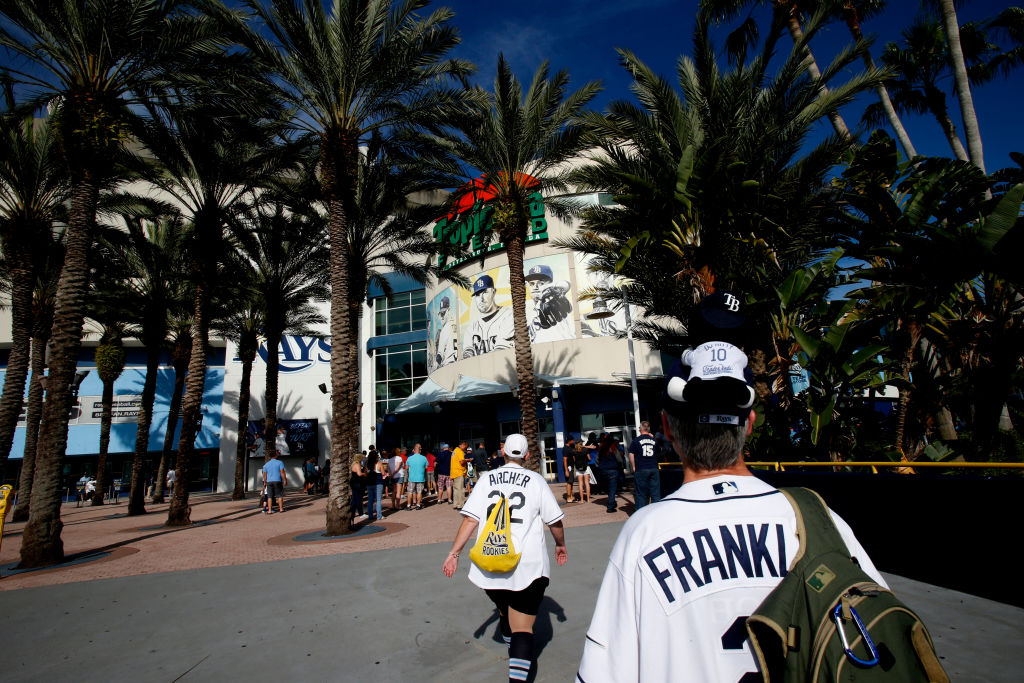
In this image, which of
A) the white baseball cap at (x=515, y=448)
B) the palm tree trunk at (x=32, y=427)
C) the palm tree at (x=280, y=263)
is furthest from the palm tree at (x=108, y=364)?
the white baseball cap at (x=515, y=448)

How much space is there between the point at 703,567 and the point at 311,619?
544cm

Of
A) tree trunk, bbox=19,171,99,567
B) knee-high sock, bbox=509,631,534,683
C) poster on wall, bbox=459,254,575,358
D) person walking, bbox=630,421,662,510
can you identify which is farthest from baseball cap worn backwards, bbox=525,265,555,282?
knee-high sock, bbox=509,631,534,683

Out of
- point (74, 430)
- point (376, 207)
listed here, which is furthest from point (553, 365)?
point (74, 430)

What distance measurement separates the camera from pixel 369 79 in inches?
485

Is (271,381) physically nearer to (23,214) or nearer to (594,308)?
(23,214)

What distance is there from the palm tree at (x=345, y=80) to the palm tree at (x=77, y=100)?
196 cm

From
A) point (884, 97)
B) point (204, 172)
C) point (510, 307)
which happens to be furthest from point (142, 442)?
point (884, 97)

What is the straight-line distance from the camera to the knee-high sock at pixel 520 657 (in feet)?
11.5

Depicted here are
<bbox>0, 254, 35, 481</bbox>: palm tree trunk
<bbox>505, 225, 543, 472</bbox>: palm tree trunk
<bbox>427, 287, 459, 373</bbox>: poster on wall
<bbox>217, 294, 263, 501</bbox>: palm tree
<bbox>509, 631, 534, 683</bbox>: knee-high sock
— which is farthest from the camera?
<bbox>427, 287, 459, 373</bbox>: poster on wall

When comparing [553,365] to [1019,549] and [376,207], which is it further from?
[1019,549]

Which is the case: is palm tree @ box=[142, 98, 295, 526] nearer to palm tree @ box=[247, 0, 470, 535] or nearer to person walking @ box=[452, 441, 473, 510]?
palm tree @ box=[247, 0, 470, 535]

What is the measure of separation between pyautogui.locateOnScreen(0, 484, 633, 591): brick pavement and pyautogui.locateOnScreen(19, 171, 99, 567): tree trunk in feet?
1.90

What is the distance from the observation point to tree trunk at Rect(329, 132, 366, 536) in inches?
461

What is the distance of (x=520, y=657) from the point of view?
3.56 meters
